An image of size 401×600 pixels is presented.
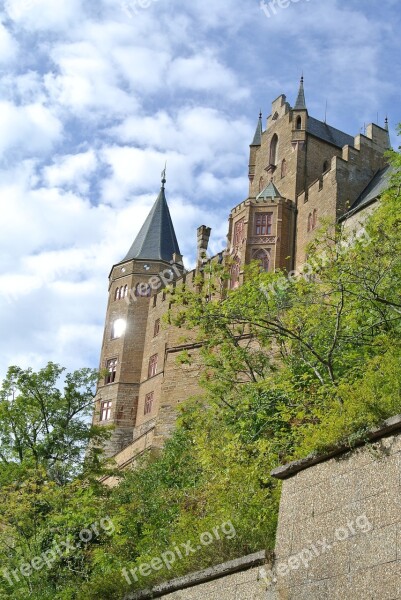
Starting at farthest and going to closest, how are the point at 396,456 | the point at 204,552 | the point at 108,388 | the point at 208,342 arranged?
the point at 108,388 → the point at 208,342 → the point at 204,552 → the point at 396,456

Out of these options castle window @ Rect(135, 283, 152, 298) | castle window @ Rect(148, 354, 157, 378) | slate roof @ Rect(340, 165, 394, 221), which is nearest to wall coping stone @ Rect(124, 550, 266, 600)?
slate roof @ Rect(340, 165, 394, 221)

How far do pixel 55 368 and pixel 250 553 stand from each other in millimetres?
15946

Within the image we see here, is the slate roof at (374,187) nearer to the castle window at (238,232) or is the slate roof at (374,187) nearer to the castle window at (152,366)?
the castle window at (238,232)

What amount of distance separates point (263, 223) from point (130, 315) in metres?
12.8

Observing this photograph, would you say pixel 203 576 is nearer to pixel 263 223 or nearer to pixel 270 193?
pixel 263 223

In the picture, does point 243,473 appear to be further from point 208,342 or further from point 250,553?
point 208,342

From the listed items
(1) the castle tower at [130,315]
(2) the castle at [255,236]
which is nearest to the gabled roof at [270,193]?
(2) the castle at [255,236]

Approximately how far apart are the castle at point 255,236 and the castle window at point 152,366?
0.22ft

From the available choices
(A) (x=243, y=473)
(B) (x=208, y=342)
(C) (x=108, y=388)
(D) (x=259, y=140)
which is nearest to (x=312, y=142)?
(D) (x=259, y=140)

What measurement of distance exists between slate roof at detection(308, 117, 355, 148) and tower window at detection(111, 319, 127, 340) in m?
17.3

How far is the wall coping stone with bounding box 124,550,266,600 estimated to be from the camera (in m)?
9.66

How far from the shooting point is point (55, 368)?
25484 mm

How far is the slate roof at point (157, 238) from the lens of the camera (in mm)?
56500

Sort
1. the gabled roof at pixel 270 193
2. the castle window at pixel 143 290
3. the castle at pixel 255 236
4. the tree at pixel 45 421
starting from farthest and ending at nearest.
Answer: the castle window at pixel 143 290 → the gabled roof at pixel 270 193 → the castle at pixel 255 236 → the tree at pixel 45 421
